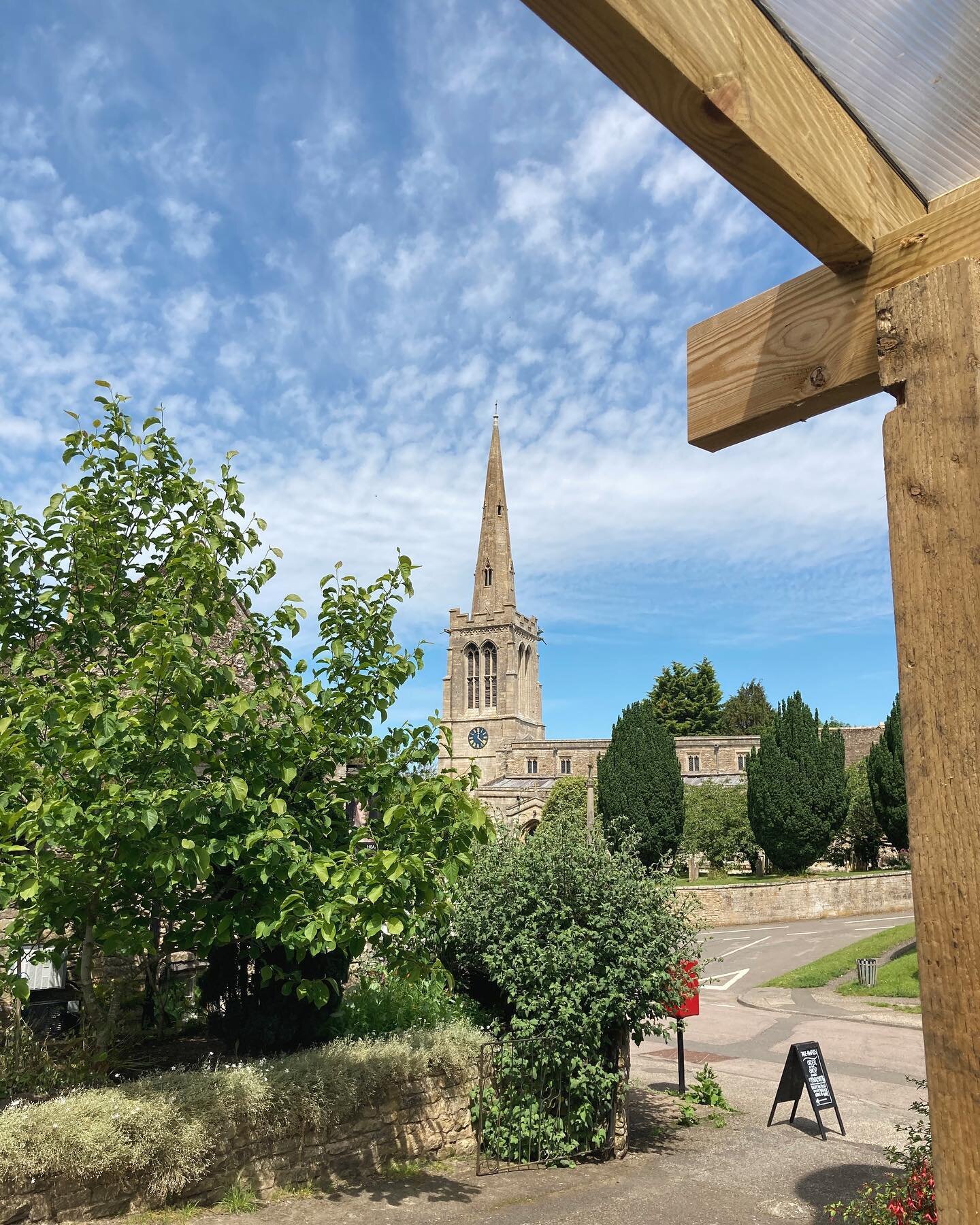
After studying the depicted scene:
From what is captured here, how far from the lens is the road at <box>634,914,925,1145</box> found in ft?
38.0

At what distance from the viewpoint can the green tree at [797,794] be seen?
37312 mm

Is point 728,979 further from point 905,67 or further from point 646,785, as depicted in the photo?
point 905,67

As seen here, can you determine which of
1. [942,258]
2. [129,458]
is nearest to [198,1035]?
[129,458]

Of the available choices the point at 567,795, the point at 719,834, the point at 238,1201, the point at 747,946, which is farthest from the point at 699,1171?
the point at 567,795

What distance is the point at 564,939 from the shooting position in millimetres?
9164

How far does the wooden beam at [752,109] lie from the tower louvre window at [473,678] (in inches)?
3216

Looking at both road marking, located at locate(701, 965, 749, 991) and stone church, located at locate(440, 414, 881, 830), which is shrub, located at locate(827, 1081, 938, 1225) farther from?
stone church, located at locate(440, 414, 881, 830)

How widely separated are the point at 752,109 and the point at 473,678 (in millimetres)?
82782

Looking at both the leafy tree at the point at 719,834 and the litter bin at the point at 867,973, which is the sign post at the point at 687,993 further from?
the leafy tree at the point at 719,834

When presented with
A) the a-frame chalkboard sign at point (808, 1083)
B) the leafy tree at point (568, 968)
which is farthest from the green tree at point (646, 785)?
the leafy tree at point (568, 968)

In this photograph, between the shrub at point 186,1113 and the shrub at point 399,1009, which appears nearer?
the shrub at point 186,1113

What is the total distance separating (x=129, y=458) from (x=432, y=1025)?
6781 mm

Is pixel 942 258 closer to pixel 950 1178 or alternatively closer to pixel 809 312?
pixel 809 312

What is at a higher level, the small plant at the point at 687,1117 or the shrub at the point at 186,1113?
the shrub at the point at 186,1113
